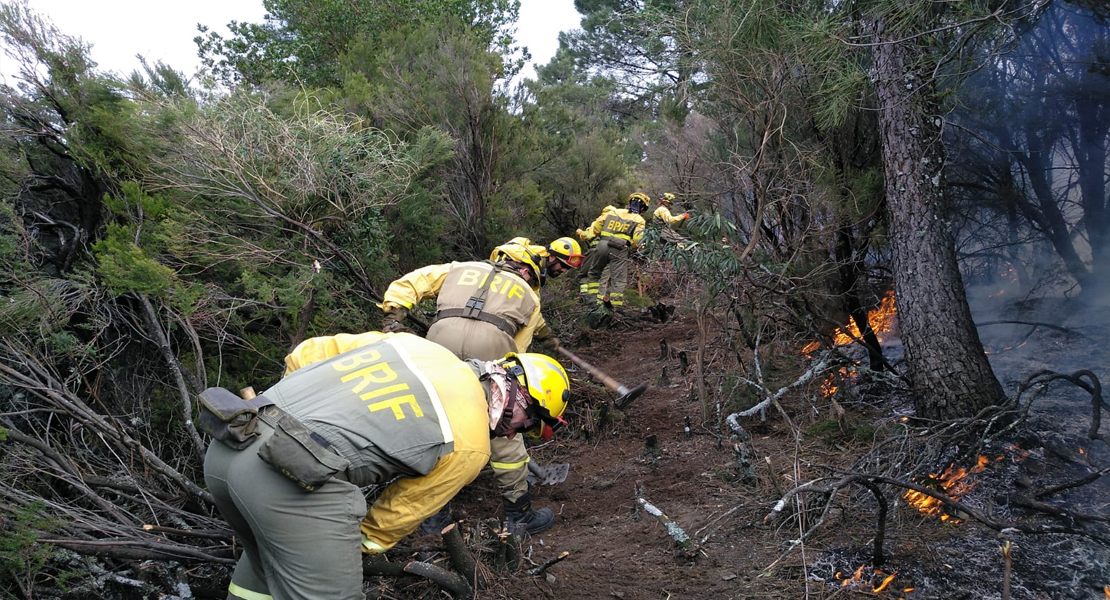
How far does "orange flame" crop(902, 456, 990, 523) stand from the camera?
3.34 meters

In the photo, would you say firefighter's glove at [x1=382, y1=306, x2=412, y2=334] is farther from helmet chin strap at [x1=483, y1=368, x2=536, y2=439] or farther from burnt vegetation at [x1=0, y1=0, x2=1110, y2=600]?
helmet chin strap at [x1=483, y1=368, x2=536, y2=439]

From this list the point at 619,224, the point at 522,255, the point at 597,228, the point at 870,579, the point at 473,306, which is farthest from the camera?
the point at 597,228

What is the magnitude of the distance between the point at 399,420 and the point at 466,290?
2391 mm

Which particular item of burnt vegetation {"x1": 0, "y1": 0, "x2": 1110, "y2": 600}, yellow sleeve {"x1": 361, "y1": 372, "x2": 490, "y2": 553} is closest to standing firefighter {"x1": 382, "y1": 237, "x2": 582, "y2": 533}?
burnt vegetation {"x1": 0, "y1": 0, "x2": 1110, "y2": 600}

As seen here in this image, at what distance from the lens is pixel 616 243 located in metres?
8.96

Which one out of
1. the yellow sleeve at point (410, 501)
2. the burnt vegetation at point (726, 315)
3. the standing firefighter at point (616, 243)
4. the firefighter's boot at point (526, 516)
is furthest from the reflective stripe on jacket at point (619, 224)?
the yellow sleeve at point (410, 501)

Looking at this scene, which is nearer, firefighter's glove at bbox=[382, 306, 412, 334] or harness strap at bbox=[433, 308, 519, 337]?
firefighter's glove at bbox=[382, 306, 412, 334]

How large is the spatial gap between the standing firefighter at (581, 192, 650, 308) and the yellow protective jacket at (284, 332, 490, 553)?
6.11 m

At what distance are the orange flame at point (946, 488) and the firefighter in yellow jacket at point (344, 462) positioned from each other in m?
2.39

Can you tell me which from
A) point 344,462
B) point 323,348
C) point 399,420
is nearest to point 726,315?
point 323,348

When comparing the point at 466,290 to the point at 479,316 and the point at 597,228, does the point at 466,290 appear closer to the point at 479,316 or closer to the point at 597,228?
the point at 479,316

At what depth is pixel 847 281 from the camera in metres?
5.28

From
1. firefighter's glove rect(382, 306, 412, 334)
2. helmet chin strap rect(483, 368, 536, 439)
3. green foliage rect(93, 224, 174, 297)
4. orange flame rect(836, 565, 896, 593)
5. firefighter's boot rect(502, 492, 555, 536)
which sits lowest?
firefighter's boot rect(502, 492, 555, 536)

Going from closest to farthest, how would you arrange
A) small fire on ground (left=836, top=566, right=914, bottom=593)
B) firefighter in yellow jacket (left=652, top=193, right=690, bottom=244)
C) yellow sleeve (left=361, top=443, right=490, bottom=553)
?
yellow sleeve (left=361, top=443, right=490, bottom=553)
small fire on ground (left=836, top=566, right=914, bottom=593)
firefighter in yellow jacket (left=652, top=193, right=690, bottom=244)
